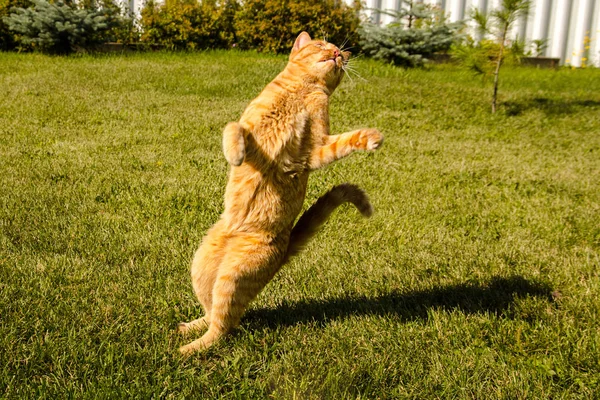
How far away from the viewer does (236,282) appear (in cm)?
264

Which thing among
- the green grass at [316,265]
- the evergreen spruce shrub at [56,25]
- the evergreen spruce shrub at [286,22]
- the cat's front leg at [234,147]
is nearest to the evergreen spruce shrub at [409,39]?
the evergreen spruce shrub at [286,22]

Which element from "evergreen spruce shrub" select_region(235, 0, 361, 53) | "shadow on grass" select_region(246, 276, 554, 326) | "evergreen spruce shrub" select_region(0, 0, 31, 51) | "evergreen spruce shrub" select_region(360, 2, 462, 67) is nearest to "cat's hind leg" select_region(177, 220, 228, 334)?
"shadow on grass" select_region(246, 276, 554, 326)

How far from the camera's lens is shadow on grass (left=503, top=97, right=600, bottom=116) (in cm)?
941

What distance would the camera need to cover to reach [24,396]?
7.79 feet

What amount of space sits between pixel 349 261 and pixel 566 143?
5.29 m

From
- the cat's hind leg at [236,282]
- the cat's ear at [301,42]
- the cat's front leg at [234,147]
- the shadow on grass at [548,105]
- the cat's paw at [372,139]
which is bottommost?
the cat's hind leg at [236,282]

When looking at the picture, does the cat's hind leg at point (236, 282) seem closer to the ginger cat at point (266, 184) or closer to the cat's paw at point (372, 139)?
the ginger cat at point (266, 184)

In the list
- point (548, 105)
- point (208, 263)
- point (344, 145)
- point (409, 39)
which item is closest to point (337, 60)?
point (344, 145)

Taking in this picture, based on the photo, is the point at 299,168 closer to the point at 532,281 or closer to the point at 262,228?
the point at 262,228

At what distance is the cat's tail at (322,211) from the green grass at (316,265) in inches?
18.2

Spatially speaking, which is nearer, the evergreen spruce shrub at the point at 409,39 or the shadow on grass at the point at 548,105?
the shadow on grass at the point at 548,105

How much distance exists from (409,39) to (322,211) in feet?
29.2

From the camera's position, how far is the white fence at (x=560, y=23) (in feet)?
44.2

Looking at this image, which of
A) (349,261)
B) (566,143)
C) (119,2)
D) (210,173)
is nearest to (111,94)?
(210,173)
